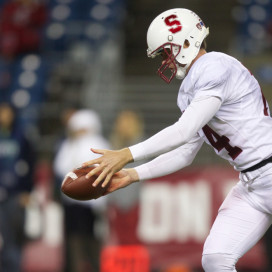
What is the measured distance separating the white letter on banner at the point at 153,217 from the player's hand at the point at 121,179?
3370 mm

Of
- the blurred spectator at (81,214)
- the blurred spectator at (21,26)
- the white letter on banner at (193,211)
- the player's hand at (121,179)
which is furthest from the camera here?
the blurred spectator at (21,26)

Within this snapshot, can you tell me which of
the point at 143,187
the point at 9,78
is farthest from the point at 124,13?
the point at 143,187

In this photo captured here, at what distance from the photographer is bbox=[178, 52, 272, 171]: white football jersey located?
4023 millimetres

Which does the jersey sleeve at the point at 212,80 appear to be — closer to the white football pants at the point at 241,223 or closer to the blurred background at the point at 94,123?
the white football pants at the point at 241,223

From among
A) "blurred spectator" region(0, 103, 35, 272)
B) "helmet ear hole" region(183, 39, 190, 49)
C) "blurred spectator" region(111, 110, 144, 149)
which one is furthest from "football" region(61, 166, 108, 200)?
"blurred spectator" region(0, 103, 35, 272)

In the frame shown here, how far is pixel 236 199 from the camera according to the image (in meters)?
4.20

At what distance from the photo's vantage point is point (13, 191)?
727 cm

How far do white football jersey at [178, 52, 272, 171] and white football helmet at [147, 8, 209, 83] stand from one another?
0.09 m

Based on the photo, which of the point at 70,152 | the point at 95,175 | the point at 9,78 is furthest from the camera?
the point at 9,78

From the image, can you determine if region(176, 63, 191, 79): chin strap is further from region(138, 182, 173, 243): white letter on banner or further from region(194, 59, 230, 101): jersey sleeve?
region(138, 182, 173, 243): white letter on banner

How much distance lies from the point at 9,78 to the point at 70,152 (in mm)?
2923

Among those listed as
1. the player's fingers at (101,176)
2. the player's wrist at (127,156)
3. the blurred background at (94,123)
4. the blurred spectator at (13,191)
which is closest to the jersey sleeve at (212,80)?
the player's wrist at (127,156)

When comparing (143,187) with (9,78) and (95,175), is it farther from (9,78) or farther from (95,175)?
(95,175)

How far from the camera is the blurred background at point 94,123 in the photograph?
23.4 ft
